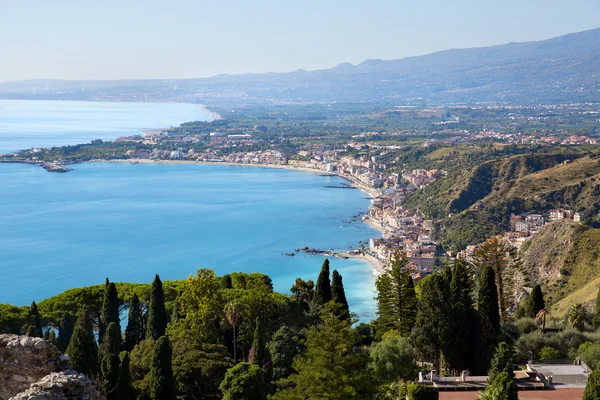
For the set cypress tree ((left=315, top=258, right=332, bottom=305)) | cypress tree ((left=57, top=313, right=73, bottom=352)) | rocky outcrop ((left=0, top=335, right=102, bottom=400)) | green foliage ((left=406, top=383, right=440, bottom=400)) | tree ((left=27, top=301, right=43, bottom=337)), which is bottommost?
cypress tree ((left=57, top=313, right=73, bottom=352))

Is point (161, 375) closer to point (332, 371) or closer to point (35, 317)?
point (332, 371)

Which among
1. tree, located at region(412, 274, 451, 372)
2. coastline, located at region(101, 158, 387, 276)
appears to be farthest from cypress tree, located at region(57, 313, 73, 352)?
coastline, located at region(101, 158, 387, 276)

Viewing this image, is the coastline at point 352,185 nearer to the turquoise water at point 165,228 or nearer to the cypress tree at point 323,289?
the turquoise water at point 165,228

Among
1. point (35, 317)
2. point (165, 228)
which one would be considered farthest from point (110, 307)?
point (165, 228)

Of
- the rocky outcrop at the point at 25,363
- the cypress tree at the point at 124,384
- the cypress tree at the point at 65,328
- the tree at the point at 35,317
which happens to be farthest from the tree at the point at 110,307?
the rocky outcrop at the point at 25,363

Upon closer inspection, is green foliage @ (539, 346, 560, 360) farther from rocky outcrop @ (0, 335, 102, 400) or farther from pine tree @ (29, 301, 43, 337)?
pine tree @ (29, 301, 43, 337)

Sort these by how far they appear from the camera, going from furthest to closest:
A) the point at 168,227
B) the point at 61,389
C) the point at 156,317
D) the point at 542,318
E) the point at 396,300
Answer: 1. the point at 168,227
2. the point at 396,300
3. the point at 542,318
4. the point at 156,317
5. the point at 61,389
